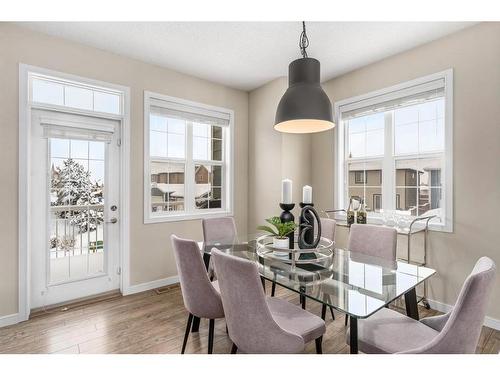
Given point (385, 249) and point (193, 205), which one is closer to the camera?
point (385, 249)

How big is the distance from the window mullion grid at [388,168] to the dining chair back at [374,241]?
0.92 m

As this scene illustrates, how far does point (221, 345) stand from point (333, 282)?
3.54 feet

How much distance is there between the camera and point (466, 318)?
42.8 inches

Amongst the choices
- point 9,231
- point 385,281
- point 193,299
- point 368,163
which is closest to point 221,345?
point 193,299

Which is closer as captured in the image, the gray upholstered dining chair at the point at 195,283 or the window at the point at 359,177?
the gray upholstered dining chair at the point at 195,283

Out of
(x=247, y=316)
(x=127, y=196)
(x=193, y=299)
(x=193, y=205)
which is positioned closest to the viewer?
(x=247, y=316)

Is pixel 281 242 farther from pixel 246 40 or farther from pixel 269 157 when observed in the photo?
pixel 246 40

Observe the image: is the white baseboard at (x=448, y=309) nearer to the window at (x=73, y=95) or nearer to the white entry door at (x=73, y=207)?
the white entry door at (x=73, y=207)

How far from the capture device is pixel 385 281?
1.64 m

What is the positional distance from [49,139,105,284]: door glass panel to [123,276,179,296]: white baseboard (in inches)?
15.3

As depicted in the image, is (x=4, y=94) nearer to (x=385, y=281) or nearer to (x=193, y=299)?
(x=193, y=299)

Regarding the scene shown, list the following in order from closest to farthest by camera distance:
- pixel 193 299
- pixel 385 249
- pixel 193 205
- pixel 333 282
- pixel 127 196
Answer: pixel 333 282 < pixel 193 299 < pixel 385 249 < pixel 127 196 < pixel 193 205

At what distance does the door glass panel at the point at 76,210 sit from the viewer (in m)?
2.74

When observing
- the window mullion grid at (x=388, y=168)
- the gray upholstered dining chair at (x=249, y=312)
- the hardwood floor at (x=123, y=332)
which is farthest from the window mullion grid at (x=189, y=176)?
the window mullion grid at (x=388, y=168)
